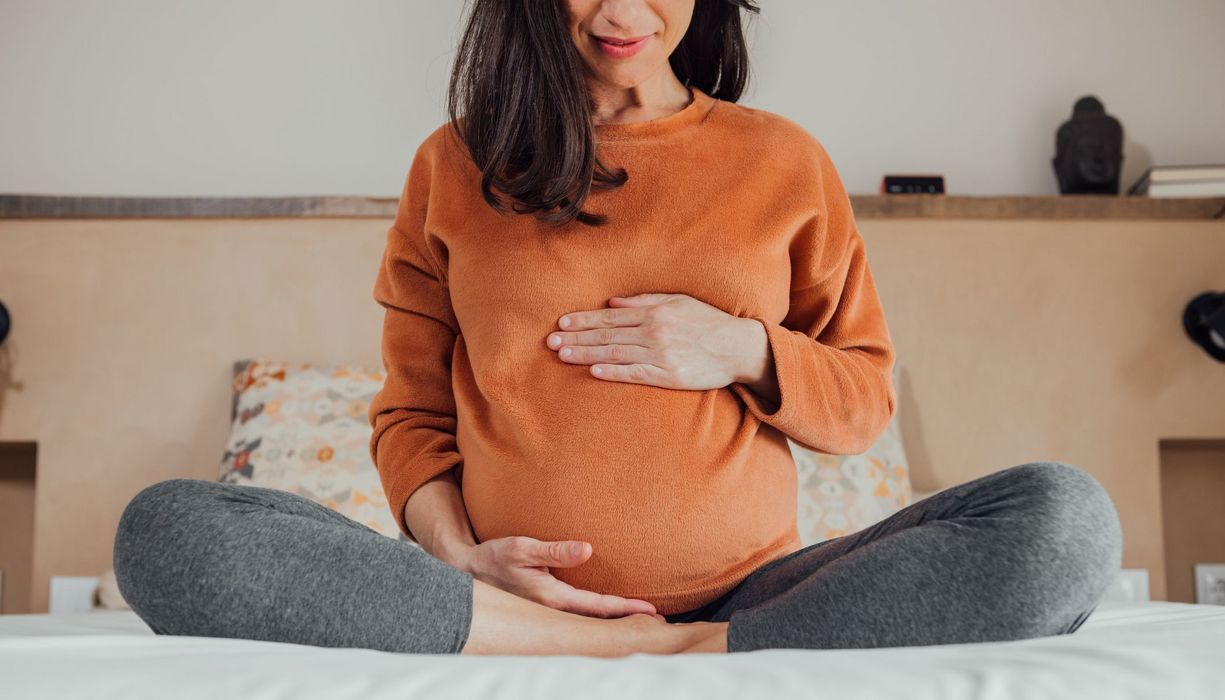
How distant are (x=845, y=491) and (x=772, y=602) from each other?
1.15 m

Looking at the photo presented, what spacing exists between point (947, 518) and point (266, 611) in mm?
558

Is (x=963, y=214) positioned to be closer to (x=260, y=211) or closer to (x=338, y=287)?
(x=338, y=287)

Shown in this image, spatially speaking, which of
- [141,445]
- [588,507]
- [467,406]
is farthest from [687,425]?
[141,445]

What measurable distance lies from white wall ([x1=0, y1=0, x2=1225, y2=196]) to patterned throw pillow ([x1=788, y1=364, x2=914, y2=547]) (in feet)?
2.53

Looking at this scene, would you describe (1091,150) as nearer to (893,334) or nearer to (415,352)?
(893,334)

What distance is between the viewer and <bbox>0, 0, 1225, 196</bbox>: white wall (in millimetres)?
2467

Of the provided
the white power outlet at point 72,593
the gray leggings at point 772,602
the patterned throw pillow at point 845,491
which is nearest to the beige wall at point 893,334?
the white power outlet at point 72,593

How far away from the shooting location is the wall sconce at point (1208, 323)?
230 centimetres

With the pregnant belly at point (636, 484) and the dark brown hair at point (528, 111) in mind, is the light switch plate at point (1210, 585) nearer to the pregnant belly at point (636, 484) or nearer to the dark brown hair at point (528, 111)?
the pregnant belly at point (636, 484)

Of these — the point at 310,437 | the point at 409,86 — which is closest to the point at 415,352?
the point at 310,437

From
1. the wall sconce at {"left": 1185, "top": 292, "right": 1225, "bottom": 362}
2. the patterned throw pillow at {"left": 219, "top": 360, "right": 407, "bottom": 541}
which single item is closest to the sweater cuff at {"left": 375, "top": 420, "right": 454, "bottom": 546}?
the patterned throw pillow at {"left": 219, "top": 360, "right": 407, "bottom": 541}

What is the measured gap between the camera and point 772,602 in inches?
34.4

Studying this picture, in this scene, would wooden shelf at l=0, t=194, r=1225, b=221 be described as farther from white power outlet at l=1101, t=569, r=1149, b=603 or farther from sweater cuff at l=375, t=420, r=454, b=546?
sweater cuff at l=375, t=420, r=454, b=546

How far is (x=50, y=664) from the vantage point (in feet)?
2.26
